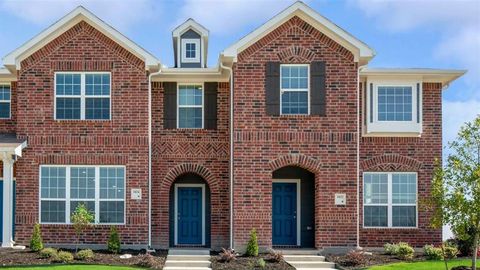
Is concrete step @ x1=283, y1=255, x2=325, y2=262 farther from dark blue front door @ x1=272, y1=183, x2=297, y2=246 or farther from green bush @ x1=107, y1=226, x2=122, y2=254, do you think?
green bush @ x1=107, y1=226, x2=122, y2=254

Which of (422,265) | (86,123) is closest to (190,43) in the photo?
(86,123)

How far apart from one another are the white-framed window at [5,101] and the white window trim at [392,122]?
1198 centimetres

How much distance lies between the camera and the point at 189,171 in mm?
23297

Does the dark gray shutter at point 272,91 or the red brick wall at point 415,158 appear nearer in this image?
the dark gray shutter at point 272,91

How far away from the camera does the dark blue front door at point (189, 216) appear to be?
23.8 m

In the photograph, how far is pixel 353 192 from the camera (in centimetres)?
2183

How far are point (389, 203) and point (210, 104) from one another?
675cm

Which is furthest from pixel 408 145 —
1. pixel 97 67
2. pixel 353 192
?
pixel 97 67

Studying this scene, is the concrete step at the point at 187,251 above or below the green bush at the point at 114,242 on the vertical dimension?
below

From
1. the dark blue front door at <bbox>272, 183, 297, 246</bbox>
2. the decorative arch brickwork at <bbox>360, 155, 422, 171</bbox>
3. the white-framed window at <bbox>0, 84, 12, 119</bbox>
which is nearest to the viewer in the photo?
the decorative arch brickwork at <bbox>360, 155, 422, 171</bbox>

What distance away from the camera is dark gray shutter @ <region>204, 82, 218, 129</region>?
23.4 metres

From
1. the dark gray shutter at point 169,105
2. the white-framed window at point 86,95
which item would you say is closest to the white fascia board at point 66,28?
the white-framed window at point 86,95

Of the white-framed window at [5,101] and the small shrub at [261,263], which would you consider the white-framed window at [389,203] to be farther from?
the white-framed window at [5,101]

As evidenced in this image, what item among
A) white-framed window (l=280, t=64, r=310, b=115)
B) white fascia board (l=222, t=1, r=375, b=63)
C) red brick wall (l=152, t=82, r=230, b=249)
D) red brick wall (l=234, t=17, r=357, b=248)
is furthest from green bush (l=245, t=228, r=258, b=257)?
white fascia board (l=222, t=1, r=375, b=63)
